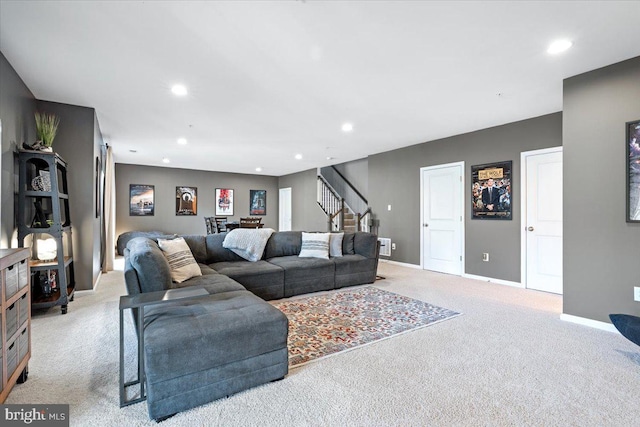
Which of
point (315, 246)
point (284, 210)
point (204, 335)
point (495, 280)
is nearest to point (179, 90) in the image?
point (315, 246)

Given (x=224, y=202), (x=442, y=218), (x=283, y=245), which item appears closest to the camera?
(x=283, y=245)

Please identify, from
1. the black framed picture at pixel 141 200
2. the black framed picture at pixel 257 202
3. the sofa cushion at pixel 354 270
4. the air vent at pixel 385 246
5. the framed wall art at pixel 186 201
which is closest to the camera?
the sofa cushion at pixel 354 270

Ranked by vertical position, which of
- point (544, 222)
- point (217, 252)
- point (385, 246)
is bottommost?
point (385, 246)

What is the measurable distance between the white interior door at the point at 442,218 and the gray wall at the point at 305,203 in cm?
361

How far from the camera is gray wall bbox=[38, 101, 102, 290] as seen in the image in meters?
3.95

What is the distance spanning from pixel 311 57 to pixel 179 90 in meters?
1.68

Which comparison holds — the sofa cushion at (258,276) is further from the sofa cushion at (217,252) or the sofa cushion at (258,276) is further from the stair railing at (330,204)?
the stair railing at (330,204)

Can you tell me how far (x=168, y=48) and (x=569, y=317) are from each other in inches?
179

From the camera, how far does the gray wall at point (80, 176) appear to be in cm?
395

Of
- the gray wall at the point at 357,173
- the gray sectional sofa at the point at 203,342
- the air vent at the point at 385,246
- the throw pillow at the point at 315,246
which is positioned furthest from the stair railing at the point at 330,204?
the gray sectional sofa at the point at 203,342

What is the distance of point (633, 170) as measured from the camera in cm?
270

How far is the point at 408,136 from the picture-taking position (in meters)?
5.44

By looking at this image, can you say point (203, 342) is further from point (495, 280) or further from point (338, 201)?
point (338, 201)

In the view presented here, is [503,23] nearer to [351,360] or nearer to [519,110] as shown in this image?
[519,110]
